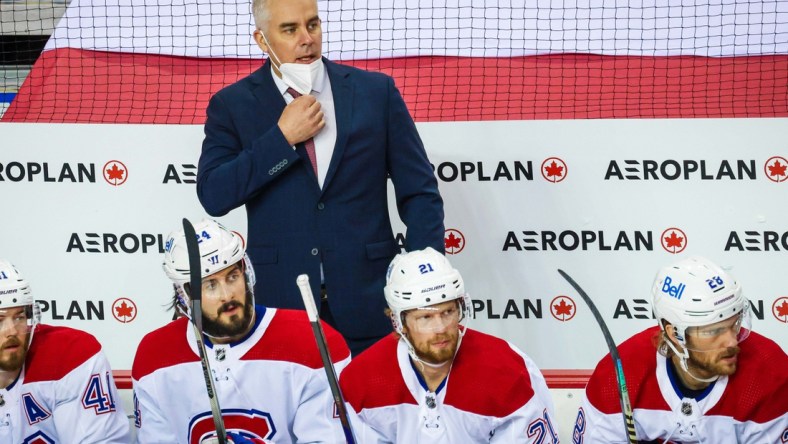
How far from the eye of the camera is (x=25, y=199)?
4.32m

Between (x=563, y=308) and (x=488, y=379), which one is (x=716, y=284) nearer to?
(x=488, y=379)

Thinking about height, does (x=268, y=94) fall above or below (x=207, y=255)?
above

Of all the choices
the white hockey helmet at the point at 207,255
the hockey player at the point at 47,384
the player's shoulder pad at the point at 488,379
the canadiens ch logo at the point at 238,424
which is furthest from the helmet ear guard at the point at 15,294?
the player's shoulder pad at the point at 488,379

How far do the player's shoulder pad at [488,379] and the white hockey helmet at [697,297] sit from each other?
33cm

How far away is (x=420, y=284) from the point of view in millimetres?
2773

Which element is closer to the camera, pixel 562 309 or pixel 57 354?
pixel 57 354

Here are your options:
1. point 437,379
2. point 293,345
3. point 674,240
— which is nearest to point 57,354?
point 293,345

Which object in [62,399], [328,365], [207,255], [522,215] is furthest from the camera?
[522,215]

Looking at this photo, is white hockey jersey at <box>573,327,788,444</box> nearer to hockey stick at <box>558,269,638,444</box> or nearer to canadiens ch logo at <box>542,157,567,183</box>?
hockey stick at <box>558,269,638,444</box>

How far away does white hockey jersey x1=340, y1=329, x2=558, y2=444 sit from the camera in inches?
110

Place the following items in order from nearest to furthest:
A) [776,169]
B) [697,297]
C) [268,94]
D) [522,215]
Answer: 1. [697,297]
2. [268,94]
3. [776,169]
4. [522,215]

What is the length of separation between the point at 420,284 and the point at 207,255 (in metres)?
0.48

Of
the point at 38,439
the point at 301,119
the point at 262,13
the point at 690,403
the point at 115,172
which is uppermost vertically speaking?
the point at 262,13

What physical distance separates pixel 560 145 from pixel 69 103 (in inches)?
68.0
